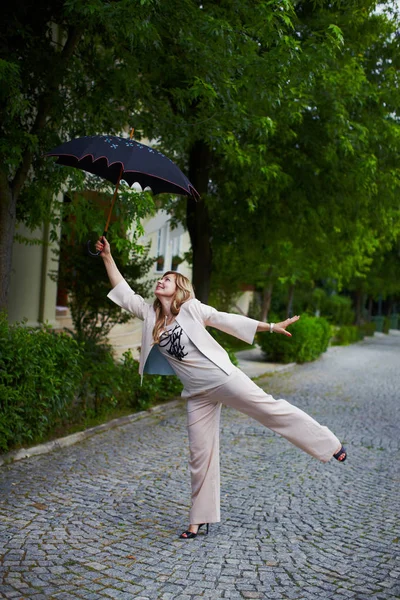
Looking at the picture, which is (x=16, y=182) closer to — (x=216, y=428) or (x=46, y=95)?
(x=46, y=95)

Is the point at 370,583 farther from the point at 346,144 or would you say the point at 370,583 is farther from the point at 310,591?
the point at 346,144

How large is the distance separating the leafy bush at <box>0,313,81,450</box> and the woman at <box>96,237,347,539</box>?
2339 mm

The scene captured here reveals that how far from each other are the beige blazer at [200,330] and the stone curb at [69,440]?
2.73 m

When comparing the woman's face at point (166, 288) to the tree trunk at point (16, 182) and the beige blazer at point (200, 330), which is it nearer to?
the beige blazer at point (200, 330)

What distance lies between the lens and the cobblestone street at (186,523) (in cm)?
423

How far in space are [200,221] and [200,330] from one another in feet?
28.6

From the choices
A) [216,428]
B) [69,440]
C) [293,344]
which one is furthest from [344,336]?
[216,428]

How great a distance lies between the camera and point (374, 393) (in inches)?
573

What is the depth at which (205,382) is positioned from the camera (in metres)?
4.98

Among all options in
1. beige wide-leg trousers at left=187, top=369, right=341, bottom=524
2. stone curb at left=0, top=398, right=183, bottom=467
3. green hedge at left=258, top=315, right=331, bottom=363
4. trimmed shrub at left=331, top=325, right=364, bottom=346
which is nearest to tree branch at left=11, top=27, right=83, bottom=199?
stone curb at left=0, top=398, right=183, bottom=467

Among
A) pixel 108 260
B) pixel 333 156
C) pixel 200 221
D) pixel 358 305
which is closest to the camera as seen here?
pixel 108 260

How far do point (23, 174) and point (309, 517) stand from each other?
494 centimetres

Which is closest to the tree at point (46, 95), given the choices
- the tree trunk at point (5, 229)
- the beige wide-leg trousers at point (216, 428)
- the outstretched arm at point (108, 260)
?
the tree trunk at point (5, 229)

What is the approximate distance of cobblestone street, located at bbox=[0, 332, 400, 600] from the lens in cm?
423
